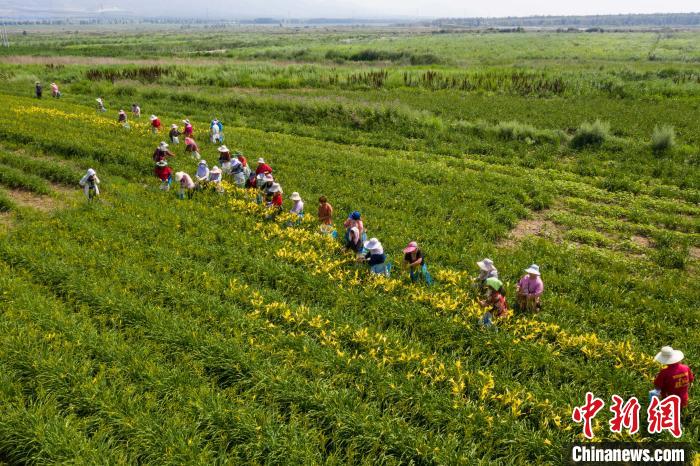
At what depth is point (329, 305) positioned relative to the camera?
9609mm

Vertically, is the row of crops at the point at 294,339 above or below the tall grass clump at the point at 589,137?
below

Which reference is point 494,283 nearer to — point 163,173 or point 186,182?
point 186,182

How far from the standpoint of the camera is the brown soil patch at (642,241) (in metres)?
13.1

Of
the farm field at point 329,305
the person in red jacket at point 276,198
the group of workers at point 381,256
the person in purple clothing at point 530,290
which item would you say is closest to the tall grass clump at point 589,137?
the farm field at point 329,305

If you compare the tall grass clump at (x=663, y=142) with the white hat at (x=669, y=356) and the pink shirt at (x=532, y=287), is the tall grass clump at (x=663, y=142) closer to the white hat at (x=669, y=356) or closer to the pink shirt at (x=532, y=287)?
the pink shirt at (x=532, y=287)

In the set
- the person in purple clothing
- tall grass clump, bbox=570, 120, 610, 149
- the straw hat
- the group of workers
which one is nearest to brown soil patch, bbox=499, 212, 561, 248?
the group of workers

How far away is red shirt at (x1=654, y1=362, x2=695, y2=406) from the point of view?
22.0ft

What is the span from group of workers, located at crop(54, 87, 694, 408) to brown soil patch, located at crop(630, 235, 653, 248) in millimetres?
4584

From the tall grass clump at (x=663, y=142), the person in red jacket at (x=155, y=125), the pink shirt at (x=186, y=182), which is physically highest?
the person in red jacket at (x=155, y=125)

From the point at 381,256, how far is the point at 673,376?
5.73 meters

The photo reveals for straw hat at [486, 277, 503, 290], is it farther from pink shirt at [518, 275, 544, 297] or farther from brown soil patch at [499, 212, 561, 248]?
brown soil patch at [499, 212, 561, 248]

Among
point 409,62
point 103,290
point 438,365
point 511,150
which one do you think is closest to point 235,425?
point 438,365

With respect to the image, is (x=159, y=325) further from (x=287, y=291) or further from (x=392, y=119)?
(x=392, y=119)

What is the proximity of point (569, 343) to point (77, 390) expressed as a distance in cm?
841
